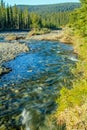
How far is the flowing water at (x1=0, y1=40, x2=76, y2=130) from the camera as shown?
1735 cm

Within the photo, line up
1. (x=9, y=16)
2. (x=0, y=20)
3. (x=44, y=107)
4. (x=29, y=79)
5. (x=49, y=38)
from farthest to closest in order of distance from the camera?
(x=9, y=16)
(x=0, y=20)
(x=49, y=38)
(x=29, y=79)
(x=44, y=107)

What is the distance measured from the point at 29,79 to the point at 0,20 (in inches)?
4240

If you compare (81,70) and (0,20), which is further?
(0,20)

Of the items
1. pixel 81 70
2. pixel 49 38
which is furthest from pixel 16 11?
pixel 81 70

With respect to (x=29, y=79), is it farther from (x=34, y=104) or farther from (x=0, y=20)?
(x=0, y=20)

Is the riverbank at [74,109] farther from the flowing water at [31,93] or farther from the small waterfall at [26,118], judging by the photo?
the small waterfall at [26,118]

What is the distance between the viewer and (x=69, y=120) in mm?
13359

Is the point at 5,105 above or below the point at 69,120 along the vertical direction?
below

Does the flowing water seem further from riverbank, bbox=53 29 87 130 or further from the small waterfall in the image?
riverbank, bbox=53 29 87 130

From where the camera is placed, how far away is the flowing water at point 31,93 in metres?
17.3

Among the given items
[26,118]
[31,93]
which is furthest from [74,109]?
[31,93]

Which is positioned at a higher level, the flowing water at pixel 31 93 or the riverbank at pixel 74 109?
the riverbank at pixel 74 109

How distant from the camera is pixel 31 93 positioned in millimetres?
23562

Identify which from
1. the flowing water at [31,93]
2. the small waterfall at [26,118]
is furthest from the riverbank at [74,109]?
the small waterfall at [26,118]
